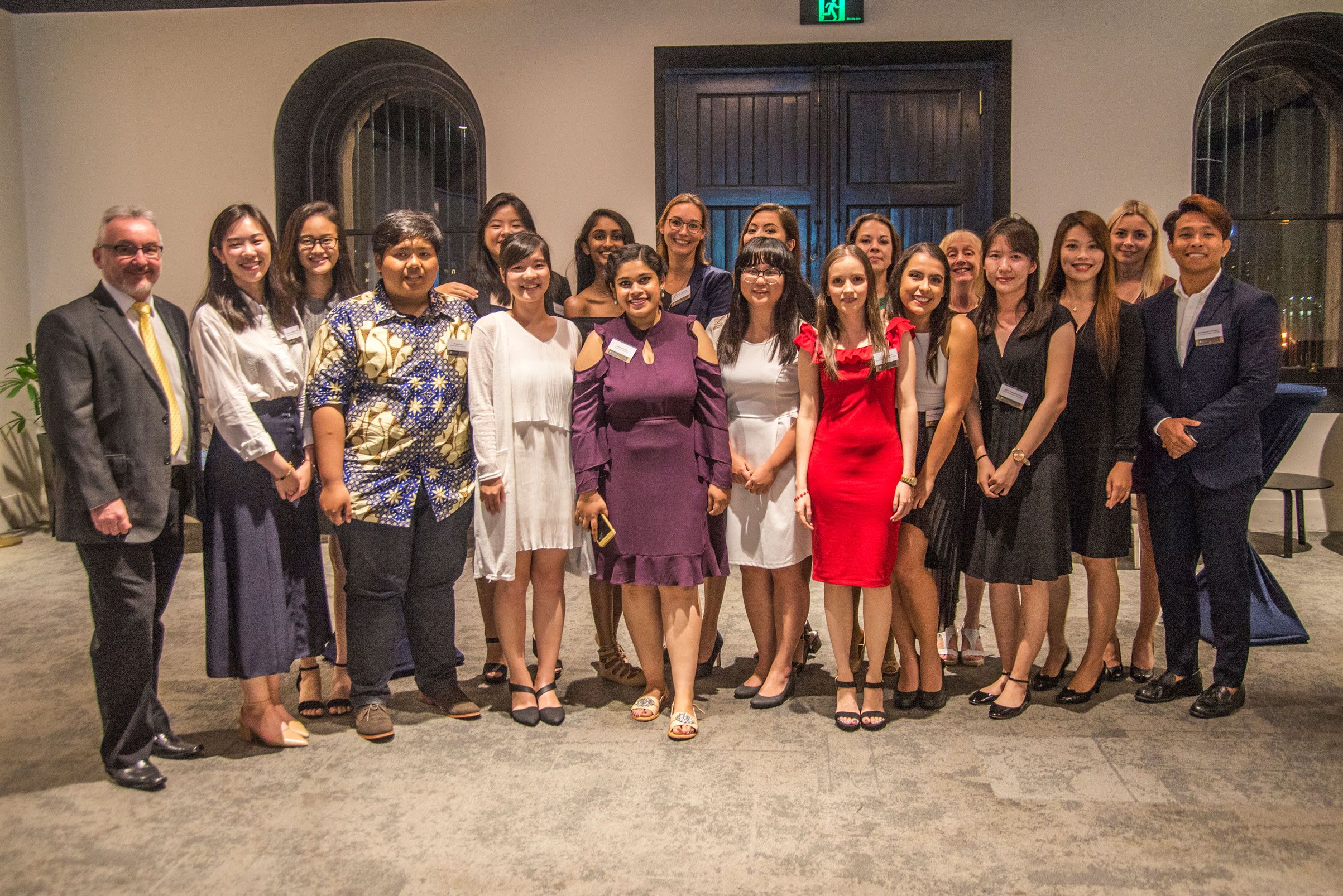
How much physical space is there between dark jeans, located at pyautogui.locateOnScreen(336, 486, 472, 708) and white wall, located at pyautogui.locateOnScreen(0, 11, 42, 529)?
448 centimetres

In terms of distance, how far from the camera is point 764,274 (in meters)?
3.02

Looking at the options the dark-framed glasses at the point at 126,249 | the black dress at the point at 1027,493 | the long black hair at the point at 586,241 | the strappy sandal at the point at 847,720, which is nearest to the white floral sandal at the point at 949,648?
the black dress at the point at 1027,493

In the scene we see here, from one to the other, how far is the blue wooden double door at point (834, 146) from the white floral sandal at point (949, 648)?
3.03 metres

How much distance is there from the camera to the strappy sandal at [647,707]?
3090 millimetres

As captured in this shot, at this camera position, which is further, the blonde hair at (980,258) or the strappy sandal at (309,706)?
the blonde hair at (980,258)

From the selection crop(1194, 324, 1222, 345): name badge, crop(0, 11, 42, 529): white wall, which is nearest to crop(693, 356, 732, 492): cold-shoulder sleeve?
crop(1194, 324, 1222, 345): name badge

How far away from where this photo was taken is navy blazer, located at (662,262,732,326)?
355 centimetres

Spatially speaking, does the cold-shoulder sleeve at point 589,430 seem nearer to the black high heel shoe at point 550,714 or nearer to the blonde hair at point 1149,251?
the black high heel shoe at point 550,714

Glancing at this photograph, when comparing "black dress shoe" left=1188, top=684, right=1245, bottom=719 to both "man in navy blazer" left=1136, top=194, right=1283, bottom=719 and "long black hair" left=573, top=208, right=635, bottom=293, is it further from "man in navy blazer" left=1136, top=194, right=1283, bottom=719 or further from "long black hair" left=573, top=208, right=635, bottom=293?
"long black hair" left=573, top=208, right=635, bottom=293

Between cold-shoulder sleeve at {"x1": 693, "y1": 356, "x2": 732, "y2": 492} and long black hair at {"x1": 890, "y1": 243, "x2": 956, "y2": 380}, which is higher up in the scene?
long black hair at {"x1": 890, "y1": 243, "x2": 956, "y2": 380}

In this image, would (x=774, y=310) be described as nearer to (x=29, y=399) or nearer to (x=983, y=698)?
(x=983, y=698)

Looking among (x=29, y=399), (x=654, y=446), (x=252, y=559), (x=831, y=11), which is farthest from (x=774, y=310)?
(x=29, y=399)

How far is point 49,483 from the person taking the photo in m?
6.19

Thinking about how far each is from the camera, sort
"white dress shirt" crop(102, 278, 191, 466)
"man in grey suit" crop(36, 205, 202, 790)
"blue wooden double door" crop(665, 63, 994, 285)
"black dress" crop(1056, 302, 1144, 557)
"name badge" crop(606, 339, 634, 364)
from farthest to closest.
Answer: "blue wooden double door" crop(665, 63, 994, 285) < "black dress" crop(1056, 302, 1144, 557) < "name badge" crop(606, 339, 634, 364) < "white dress shirt" crop(102, 278, 191, 466) < "man in grey suit" crop(36, 205, 202, 790)
